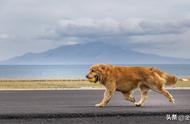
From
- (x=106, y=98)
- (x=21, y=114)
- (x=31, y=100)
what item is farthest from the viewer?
(x=31, y=100)

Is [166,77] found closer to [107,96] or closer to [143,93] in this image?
[143,93]

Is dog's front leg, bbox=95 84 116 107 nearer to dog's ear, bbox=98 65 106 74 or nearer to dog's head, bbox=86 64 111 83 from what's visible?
dog's head, bbox=86 64 111 83

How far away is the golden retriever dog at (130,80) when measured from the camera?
52.4 feet

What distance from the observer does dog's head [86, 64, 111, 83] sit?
1563 centimetres

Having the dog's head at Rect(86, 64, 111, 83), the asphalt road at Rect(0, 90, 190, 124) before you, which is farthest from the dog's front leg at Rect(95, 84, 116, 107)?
the dog's head at Rect(86, 64, 111, 83)

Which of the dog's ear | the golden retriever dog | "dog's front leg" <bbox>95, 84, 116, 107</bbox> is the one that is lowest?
"dog's front leg" <bbox>95, 84, 116, 107</bbox>

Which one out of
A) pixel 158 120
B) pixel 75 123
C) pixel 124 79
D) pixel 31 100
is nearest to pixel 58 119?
pixel 75 123

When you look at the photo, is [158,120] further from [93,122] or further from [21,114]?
[21,114]

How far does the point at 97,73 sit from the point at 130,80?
1134 millimetres

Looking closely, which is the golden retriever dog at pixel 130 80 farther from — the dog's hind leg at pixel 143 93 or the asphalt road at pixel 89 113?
Answer: the asphalt road at pixel 89 113

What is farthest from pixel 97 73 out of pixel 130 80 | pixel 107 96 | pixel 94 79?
pixel 130 80

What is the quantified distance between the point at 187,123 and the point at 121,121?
1505 mm

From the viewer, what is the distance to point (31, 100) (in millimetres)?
18906

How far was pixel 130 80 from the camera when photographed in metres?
16.3
